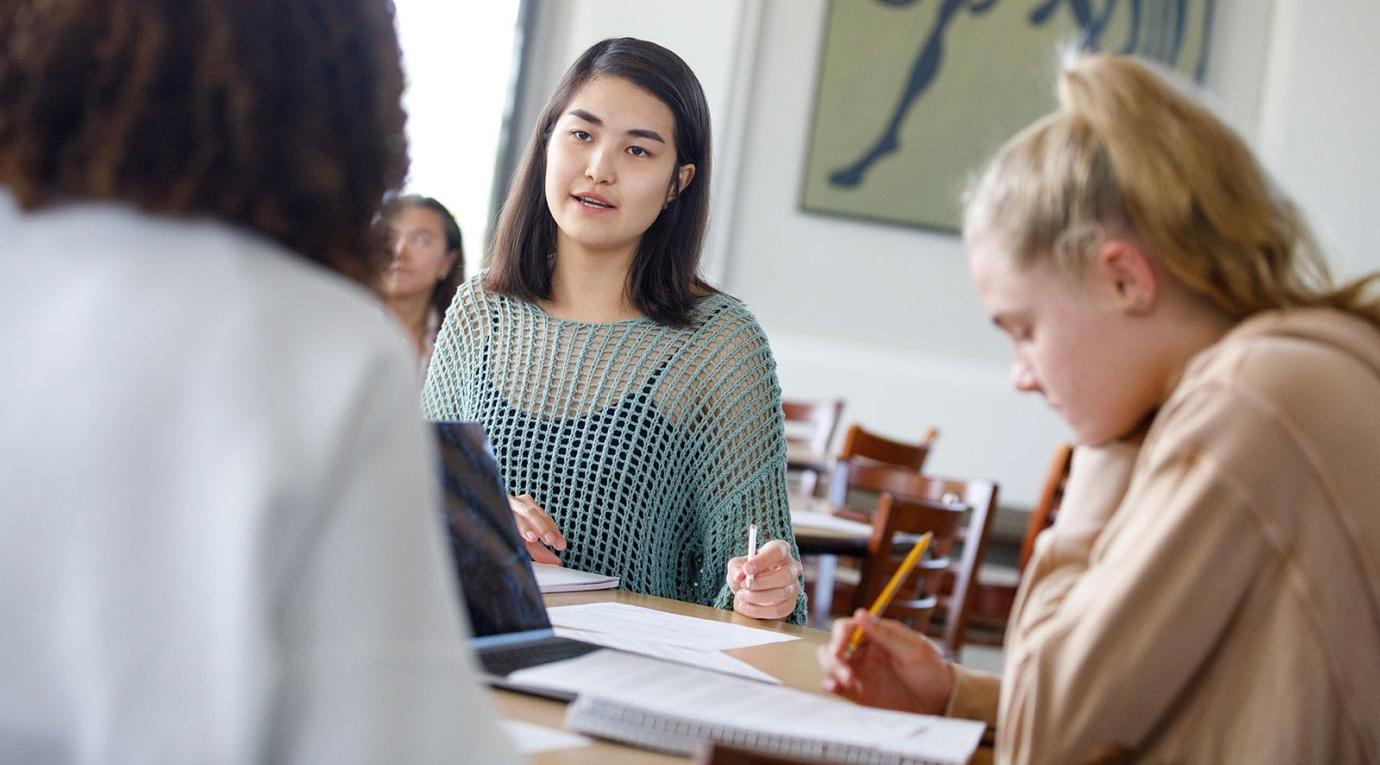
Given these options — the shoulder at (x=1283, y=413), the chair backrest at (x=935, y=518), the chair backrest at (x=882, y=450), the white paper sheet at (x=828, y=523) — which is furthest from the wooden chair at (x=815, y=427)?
the shoulder at (x=1283, y=413)

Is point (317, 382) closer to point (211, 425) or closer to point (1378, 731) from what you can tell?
point (211, 425)

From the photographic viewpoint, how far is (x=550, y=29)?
520 cm

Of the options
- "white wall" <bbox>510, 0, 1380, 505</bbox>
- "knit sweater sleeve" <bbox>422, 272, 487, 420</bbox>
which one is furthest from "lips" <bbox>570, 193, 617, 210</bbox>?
"white wall" <bbox>510, 0, 1380, 505</bbox>

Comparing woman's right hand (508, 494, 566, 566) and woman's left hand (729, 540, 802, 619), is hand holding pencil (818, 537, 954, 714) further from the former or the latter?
woman's right hand (508, 494, 566, 566)

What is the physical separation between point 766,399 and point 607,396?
0.23m

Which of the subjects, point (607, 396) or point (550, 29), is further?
point (550, 29)

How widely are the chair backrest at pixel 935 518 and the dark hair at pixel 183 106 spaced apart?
78.3 inches

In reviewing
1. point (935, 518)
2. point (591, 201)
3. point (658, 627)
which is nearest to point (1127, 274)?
point (658, 627)

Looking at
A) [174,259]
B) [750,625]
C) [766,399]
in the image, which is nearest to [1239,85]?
[766,399]

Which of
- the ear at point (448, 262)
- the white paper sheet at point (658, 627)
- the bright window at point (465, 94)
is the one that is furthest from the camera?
the bright window at point (465, 94)

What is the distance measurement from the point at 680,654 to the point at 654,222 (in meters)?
0.99

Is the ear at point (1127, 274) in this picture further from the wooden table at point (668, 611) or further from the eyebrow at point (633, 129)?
the eyebrow at point (633, 129)

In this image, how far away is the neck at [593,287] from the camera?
79.1 inches

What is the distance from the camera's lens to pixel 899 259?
17.3 feet
